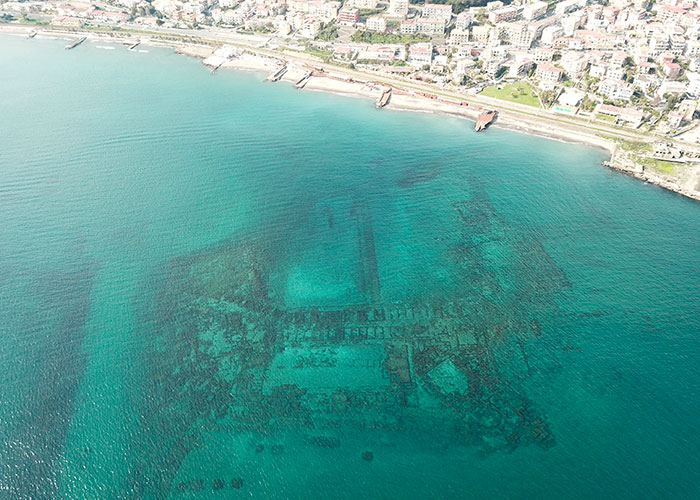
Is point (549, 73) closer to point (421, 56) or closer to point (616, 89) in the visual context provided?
point (616, 89)

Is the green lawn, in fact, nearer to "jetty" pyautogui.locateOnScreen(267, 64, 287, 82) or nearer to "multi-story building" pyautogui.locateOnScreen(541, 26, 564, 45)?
"multi-story building" pyautogui.locateOnScreen(541, 26, 564, 45)

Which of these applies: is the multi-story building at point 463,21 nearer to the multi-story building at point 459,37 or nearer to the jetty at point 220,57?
the multi-story building at point 459,37

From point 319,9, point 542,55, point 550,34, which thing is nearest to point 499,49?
point 542,55

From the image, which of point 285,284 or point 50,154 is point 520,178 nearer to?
point 285,284

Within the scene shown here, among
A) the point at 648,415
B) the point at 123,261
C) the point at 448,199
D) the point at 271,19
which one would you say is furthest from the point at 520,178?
the point at 271,19

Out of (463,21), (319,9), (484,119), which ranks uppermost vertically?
(463,21)

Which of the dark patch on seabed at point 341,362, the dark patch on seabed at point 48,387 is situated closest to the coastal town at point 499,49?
the dark patch on seabed at point 341,362

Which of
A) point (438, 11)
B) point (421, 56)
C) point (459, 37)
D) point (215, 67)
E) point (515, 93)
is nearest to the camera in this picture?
point (515, 93)
